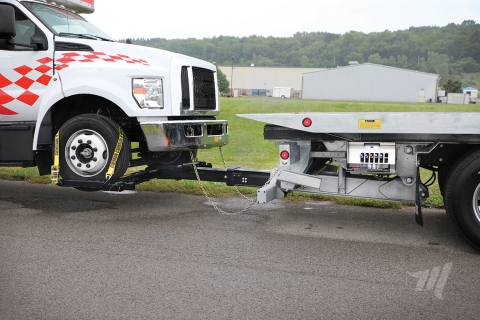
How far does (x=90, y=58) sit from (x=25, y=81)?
98 centimetres

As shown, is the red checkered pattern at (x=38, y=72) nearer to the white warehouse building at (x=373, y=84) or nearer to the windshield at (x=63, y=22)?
the windshield at (x=63, y=22)

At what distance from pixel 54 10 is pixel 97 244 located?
148 inches

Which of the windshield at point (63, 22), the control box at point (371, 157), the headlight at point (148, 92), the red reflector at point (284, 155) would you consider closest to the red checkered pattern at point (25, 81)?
the windshield at point (63, 22)

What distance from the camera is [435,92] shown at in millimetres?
57344

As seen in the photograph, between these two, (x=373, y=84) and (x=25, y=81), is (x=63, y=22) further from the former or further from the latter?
(x=373, y=84)

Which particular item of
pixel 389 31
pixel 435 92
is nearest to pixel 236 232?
pixel 435 92

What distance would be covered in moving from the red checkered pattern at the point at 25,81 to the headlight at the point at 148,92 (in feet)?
3.91

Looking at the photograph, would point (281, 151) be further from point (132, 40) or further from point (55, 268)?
point (132, 40)

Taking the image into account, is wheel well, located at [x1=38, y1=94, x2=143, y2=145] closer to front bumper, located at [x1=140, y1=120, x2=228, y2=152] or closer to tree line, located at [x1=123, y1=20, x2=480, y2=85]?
front bumper, located at [x1=140, y1=120, x2=228, y2=152]

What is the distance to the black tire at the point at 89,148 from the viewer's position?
6340 millimetres

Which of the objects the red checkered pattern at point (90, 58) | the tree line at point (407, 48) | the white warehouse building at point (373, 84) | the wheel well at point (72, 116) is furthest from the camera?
the tree line at point (407, 48)

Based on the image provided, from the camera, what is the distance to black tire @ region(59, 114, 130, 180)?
634cm

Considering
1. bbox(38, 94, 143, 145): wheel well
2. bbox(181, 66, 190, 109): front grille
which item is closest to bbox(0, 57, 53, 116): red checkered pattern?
bbox(38, 94, 143, 145): wheel well
